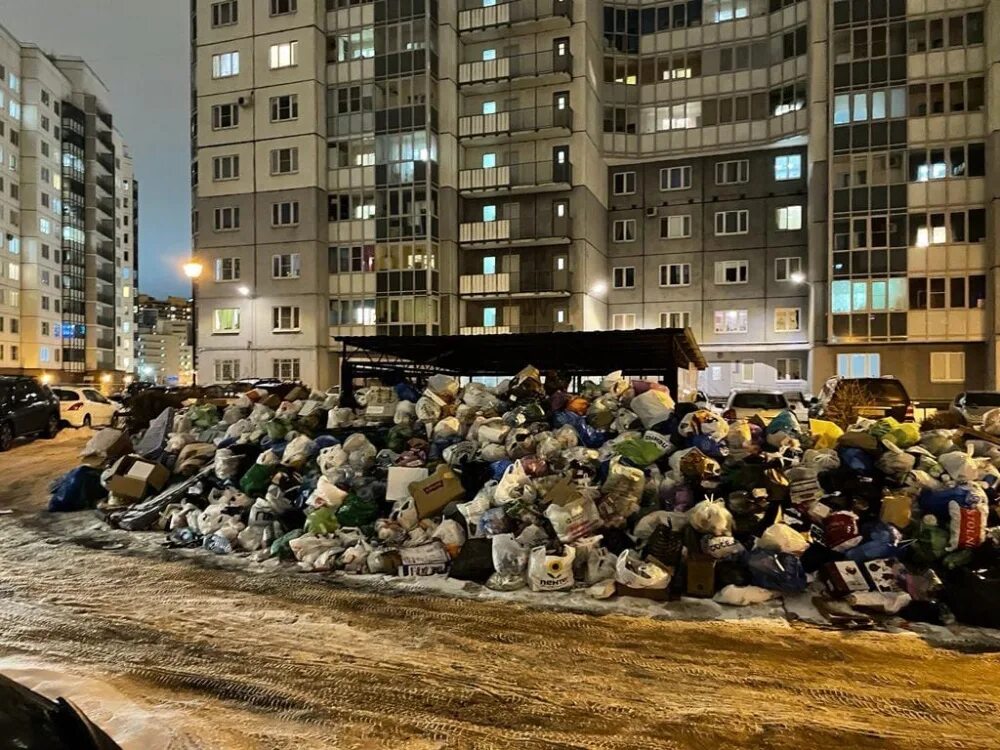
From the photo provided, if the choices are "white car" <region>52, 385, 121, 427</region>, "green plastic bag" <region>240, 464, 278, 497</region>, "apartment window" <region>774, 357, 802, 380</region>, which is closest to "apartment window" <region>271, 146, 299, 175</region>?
"white car" <region>52, 385, 121, 427</region>

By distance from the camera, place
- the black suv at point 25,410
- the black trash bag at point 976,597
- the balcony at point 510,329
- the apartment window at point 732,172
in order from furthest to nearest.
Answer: the apartment window at point 732,172 < the balcony at point 510,329 < the black suv at point 25,410 < the black trash bag at point 976,597

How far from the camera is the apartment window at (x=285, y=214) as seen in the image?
1246 inches

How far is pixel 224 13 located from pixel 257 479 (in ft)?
111

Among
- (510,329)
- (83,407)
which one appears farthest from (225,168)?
(83,407)

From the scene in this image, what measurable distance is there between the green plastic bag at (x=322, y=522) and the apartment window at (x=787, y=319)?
92.5ft

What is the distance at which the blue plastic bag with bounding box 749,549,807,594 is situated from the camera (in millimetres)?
5477

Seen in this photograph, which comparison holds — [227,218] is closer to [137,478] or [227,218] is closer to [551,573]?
[137,478]

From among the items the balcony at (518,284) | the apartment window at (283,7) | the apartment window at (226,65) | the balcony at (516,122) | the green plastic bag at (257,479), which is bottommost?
the green plastic bag at (257,479)

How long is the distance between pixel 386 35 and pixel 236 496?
1175 inches

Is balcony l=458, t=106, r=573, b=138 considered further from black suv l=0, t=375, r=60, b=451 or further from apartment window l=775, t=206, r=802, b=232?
black suv l=0, t=375, r=60, b=451

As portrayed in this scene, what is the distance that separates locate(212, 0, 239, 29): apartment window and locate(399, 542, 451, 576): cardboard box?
116 ft

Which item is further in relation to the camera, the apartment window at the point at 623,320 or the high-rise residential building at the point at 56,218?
the high-rise residential building at the point at 56,218

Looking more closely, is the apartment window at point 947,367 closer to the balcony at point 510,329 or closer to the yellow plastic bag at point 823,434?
the balcony at point 510,329

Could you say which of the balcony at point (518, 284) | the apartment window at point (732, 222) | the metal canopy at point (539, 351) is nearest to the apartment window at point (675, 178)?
the apartment window at point (732, 222)
